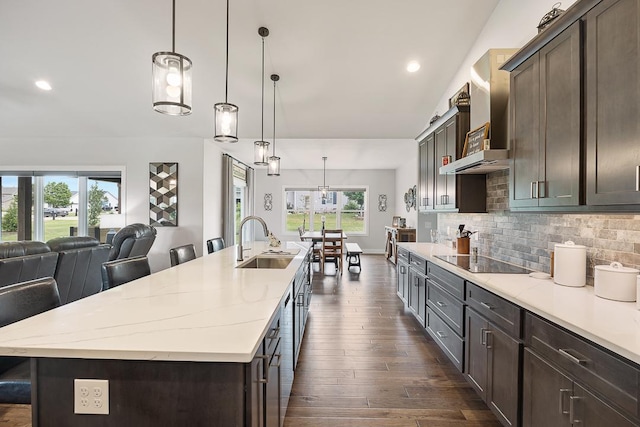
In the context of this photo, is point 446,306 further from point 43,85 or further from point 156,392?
point 43,85

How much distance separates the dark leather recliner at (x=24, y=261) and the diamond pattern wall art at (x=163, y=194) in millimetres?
2668

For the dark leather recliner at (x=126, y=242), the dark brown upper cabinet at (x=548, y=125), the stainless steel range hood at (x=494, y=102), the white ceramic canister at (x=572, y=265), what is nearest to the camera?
the dark brown upper cabinet at (x=548, y=125)

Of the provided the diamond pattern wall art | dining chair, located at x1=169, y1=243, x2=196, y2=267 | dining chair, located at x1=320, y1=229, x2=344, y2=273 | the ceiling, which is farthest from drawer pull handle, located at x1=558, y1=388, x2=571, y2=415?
the diamond pattern wall art

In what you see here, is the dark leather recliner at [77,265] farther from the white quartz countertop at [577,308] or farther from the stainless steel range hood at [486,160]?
the stainless steel range hood at [486,160]

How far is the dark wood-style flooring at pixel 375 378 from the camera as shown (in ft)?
6.85

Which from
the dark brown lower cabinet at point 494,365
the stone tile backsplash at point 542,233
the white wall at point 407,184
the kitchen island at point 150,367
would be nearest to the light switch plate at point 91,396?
the kitchen island at point 150,367

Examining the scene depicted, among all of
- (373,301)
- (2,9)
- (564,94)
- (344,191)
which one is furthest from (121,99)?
(344,191)

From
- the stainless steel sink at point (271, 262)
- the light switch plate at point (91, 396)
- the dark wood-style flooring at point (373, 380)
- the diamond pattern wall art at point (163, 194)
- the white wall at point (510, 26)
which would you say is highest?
the white wall at point (510, 26)

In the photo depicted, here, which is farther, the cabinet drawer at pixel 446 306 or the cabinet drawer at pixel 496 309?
the cabinet drawer at pixel 446 306

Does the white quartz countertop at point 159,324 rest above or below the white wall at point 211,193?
below

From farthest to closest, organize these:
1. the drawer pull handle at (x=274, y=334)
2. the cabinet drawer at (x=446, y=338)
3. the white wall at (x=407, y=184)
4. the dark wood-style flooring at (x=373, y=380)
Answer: the white wall at (x=407, y=184), the cabinet drawer at (x=446, y=338), the dark wood-style flooring at (x=373, y=380), the drawer pull handle at (x=274, y=334)

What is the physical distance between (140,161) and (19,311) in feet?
16.5

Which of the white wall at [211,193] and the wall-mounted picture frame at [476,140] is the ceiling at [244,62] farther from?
the wall-mounted picture frame at [476,140]

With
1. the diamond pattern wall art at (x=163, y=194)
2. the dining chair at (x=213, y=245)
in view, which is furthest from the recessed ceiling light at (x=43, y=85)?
the dining chair at (x=213, y=245)
